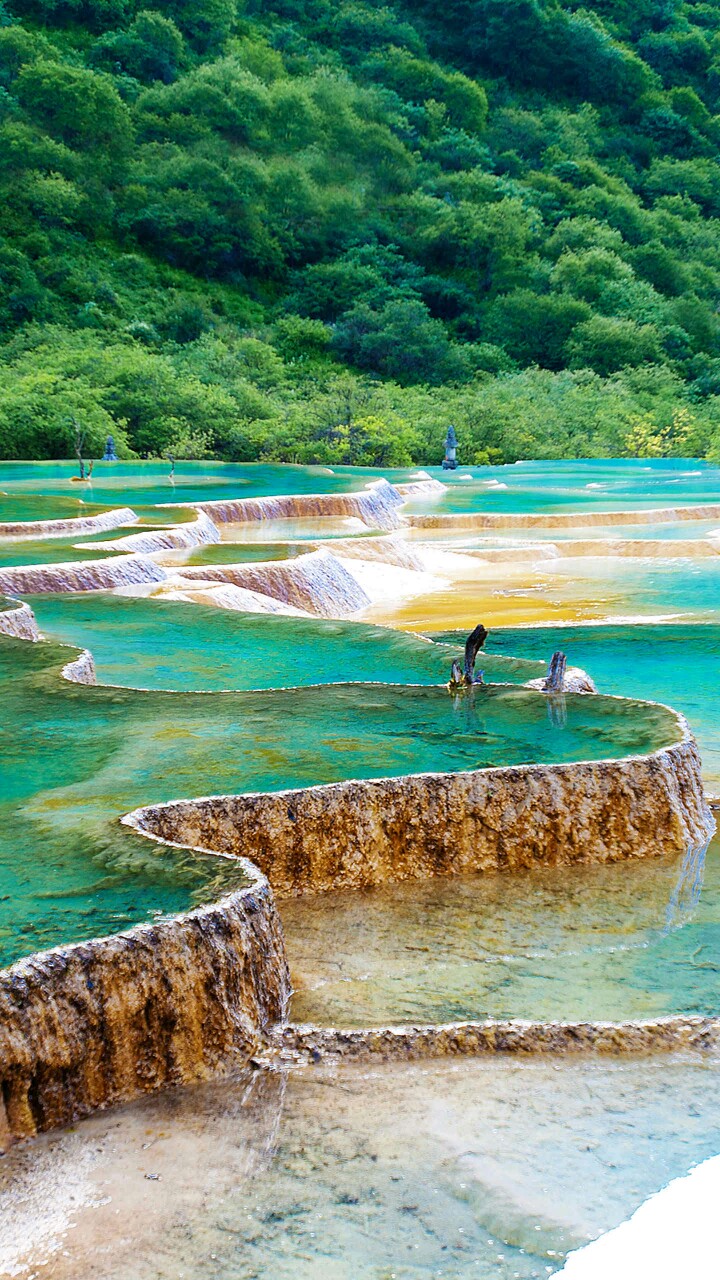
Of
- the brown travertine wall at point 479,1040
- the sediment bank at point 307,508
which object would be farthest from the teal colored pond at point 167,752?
the sediment bank at point 307,508

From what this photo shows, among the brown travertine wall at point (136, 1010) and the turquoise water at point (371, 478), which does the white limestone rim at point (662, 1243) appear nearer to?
the brown travertine wall at point (136, 1010)

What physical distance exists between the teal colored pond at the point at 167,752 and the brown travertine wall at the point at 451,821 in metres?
0.16

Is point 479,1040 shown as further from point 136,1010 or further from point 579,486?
point 579,486

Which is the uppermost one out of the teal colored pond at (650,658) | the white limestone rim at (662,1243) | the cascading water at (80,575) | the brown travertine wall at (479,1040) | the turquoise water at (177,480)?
the turquoise water at (177,480)

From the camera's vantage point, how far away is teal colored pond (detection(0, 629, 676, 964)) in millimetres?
4441

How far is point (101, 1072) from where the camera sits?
398cm

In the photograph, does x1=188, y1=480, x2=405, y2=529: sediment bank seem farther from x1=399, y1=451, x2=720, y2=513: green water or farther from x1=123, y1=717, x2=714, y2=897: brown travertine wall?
x1=123, y1=717, x2=714, y2=897: brown travertine wall

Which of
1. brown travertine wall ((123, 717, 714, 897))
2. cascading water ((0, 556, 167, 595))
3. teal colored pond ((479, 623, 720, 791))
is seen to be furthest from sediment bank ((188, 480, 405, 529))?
brown travertine wall ((123, 717, 714, 897))

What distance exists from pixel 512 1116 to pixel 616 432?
104 ft

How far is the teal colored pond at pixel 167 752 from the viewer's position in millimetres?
4441

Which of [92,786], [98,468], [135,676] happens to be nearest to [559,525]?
[98,468]

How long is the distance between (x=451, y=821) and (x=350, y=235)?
129ft

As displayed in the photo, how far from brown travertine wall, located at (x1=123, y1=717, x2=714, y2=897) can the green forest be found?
67.5ft

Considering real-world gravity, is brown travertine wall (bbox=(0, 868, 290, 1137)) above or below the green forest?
below
